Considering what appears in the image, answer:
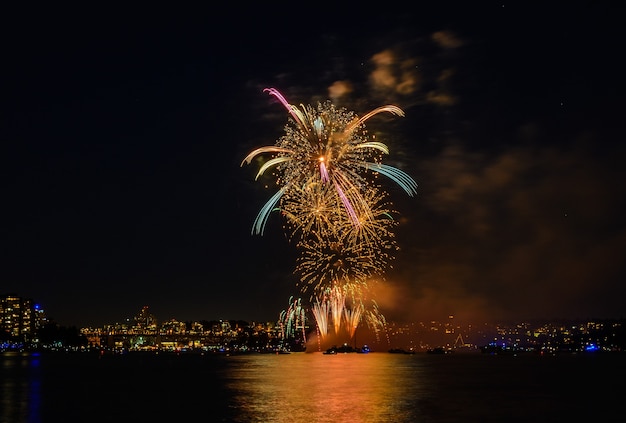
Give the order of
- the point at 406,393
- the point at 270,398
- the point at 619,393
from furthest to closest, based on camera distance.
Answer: the point at 619,393 → the point at 406,393 → the point at 270,398

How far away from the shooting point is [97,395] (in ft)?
168

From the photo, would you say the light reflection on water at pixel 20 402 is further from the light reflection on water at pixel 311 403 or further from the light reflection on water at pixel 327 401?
the light reflection on water at pixel 327 401

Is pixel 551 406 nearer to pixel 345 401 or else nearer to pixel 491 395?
pixel 491 395

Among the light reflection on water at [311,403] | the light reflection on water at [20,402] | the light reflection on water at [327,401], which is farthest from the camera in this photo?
the light reflection on water at [20,402]

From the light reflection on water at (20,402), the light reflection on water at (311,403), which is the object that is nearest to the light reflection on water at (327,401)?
the light reflection on water at (311,403)

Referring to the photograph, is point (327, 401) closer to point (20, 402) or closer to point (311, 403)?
point (311, 403)

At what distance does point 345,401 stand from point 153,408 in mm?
9886

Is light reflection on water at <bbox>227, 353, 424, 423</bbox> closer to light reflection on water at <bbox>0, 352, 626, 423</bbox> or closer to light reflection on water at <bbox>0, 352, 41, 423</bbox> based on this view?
light reflection on water at <bbox>0, 352, 626, 423</bbox>

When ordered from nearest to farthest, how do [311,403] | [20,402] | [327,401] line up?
[311,403] < [327,401] < [20,402]

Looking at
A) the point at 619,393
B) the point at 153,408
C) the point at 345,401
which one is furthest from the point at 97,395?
the point at 619,393

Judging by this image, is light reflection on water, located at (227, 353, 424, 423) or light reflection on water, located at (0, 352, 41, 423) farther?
light reflection on water, located at (0, 352, 41, 423)

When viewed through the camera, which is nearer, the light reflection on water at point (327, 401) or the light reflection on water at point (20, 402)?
the light reflection on water at point (327, 401)

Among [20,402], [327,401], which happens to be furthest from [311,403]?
[20,402]

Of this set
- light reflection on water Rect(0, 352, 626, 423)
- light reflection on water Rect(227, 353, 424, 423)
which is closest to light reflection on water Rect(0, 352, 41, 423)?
light reflection on water Rect(0, 352, 626, 423)
